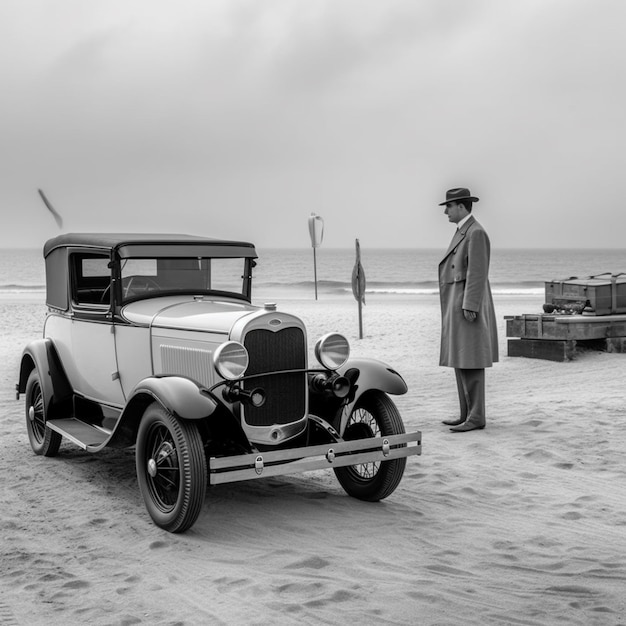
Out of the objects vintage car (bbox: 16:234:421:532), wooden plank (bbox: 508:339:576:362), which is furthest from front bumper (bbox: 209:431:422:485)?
wooden plank (bbox: 508:339:576:362)

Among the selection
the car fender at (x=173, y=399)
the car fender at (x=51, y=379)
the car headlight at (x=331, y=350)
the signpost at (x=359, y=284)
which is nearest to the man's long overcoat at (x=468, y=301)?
the car headlight at (x=331, y=350)

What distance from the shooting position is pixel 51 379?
6.01 metres

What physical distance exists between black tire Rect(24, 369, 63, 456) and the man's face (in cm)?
348

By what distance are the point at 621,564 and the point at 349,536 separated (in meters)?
1.36

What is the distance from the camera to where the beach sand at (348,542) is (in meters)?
3.38

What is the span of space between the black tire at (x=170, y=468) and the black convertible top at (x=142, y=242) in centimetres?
135

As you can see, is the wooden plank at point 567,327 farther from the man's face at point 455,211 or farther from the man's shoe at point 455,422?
the man's face at point 455,211

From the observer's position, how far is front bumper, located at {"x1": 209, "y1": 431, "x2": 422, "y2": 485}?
4.18 m

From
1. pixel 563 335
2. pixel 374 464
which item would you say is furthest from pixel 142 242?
pixel 563 335

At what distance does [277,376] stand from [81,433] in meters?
1.63

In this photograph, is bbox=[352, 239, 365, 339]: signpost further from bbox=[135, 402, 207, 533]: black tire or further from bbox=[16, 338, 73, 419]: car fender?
bbox=[135, 402, 207, 533]: black tire

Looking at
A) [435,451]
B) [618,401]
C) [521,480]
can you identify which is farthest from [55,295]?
[618,401]

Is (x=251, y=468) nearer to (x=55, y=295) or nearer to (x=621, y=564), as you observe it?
(x=621, y=564)

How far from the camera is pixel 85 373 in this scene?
5.82 metres
